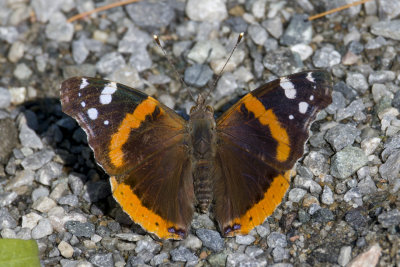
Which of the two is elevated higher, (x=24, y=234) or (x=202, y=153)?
(x=202, y=153)

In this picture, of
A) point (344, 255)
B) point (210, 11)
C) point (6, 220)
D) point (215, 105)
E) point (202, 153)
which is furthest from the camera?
point (210, 11)

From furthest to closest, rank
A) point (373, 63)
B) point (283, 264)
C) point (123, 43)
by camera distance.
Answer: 1. point (123, 43)
2. point (373, 63)
3. point (283, 264)

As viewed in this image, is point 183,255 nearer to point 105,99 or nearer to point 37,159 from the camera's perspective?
point 105,99

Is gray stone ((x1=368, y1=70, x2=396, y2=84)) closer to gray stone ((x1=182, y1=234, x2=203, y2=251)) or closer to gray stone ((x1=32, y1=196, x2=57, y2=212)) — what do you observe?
gray stone ((x1=182, y1=234, x2=203, y2=251))

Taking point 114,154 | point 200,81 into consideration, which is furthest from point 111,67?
point 114,154

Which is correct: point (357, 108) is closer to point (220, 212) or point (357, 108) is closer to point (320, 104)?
point (320, 104)

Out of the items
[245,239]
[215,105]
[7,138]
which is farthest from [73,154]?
[245,239]

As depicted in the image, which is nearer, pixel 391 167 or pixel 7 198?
pixel 391 167

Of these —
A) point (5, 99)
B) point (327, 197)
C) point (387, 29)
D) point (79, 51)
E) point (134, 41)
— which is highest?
point (387, 29)
